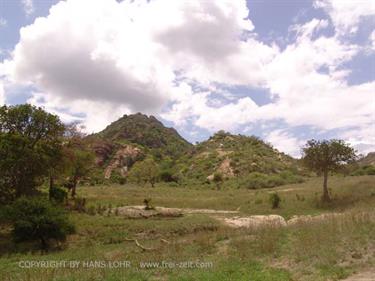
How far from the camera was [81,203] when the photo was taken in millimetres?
28234

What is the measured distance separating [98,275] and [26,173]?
15972 millimetres

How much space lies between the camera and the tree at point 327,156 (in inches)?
1188

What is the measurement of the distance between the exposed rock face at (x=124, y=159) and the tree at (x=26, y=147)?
65723 mm

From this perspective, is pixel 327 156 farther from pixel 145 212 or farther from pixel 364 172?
pixel 364 172

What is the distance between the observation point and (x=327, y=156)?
30.6m

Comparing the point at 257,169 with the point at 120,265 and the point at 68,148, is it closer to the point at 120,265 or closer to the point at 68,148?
the point at 68,148

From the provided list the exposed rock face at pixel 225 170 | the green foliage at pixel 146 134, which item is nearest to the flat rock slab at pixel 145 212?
the exposed rock face at pixel 225 170

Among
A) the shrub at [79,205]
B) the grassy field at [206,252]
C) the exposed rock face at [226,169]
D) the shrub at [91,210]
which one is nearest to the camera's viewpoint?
the grassy field at [206,252]

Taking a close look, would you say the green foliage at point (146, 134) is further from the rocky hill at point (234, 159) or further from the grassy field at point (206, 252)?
the grassy field at point (206, 252)

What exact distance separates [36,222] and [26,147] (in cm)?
737

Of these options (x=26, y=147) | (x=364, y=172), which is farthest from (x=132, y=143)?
(x=26, y=147)

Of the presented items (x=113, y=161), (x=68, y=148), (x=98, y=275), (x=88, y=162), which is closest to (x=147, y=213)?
(x=68, y=148)

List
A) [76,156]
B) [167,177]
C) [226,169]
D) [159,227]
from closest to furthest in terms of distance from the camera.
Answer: [159,227] → [76,156] → [167,177] → [226,169]

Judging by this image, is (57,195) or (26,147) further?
(57,195)
